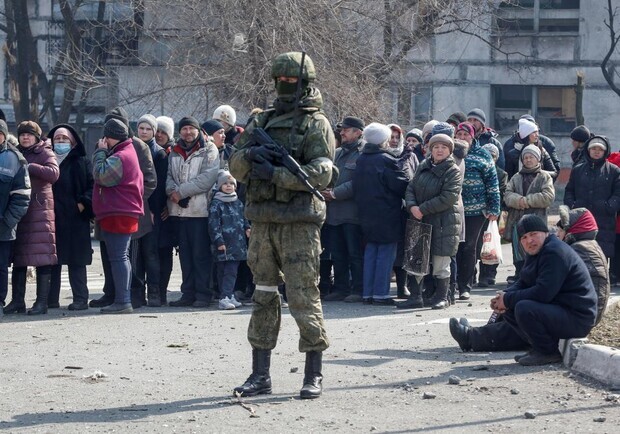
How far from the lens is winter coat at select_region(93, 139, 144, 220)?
12367 millimetres

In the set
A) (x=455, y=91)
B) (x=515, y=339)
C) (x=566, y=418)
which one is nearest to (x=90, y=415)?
(x=566, y=418)

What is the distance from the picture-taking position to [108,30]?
24469mm

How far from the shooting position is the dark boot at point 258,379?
8.16m

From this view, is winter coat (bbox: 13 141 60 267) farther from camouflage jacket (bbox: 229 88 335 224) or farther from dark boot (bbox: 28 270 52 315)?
camouflage jacket (bbox: 229 88 335 224)

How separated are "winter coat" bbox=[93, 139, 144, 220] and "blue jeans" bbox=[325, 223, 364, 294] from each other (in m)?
2.42

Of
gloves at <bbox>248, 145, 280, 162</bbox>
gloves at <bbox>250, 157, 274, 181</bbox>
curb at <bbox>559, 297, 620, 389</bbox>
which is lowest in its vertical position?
curb at <bbox>559, 297, 620, 389</bbox>

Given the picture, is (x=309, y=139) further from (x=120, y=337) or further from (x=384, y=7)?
(x=384, y=7)

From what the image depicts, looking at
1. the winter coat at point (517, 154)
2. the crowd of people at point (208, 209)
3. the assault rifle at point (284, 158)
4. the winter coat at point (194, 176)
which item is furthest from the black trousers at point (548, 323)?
the winter coat at point (517, 154)

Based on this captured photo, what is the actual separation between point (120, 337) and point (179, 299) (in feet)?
9.19

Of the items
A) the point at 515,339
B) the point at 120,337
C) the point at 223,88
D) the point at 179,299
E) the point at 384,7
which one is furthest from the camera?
the point at 384,7

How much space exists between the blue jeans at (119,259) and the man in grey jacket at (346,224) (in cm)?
238

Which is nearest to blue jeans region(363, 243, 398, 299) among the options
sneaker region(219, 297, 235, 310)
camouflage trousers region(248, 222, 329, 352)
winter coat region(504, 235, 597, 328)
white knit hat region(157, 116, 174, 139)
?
sneaker region(219, 297, 235, 310)

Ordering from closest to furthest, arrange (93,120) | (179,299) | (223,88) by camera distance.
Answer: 1. (179,299)
2. (223,88)
3. (93,120)

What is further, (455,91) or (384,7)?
(455,91)
